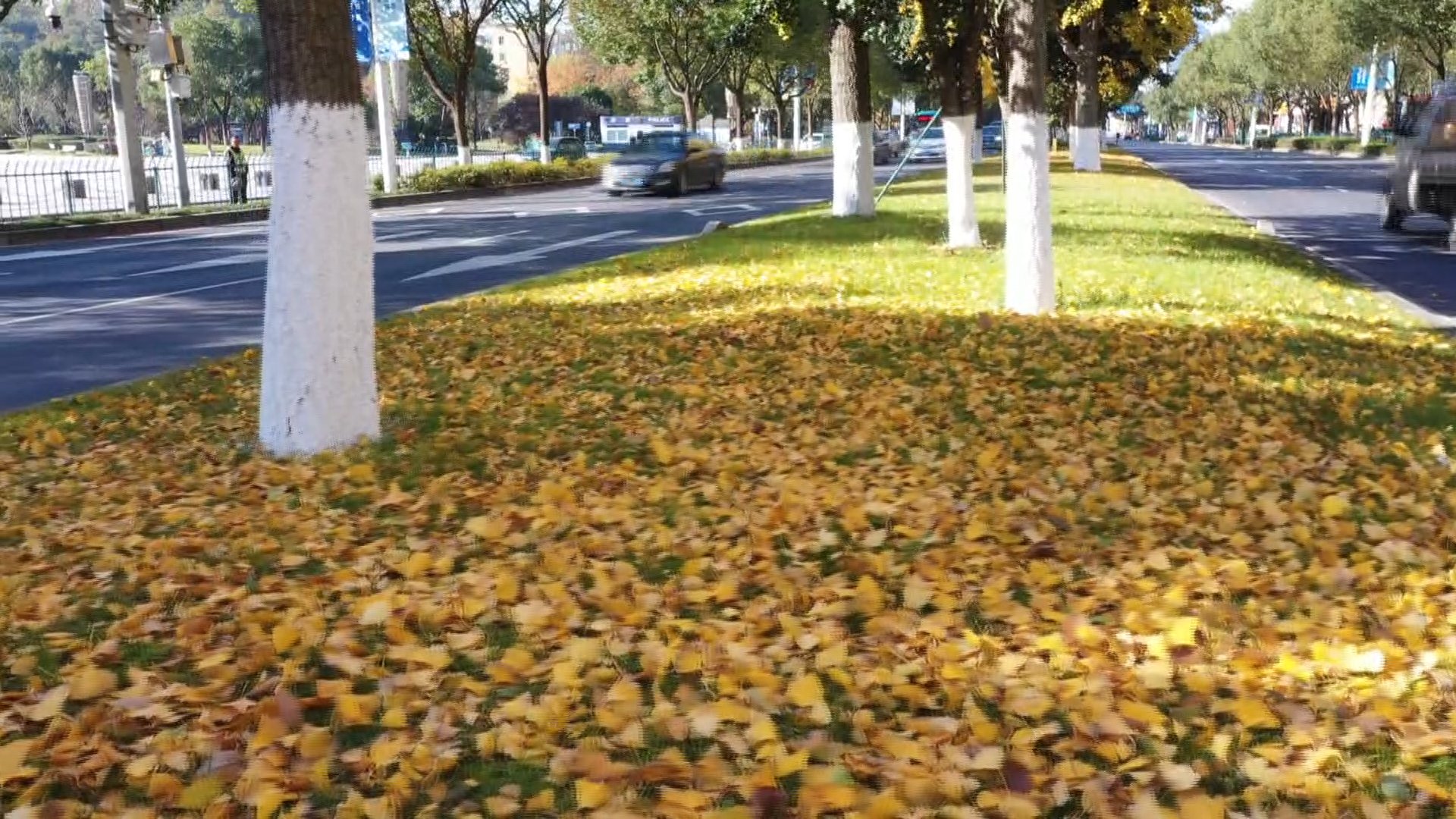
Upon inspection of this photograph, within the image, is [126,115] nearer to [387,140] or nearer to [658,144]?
[387,140]

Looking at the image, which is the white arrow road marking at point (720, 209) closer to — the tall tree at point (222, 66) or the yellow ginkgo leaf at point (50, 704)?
the yellow ginkgo leaf at point (50, 704)

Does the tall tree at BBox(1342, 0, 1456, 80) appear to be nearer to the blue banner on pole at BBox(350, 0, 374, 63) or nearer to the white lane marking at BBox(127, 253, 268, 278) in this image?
the blue banner on pole at BBox(350, 0, 374, 63)

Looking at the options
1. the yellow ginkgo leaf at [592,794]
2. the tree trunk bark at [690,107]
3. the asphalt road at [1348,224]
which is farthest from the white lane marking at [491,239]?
the tree trunk bark at [690,107]

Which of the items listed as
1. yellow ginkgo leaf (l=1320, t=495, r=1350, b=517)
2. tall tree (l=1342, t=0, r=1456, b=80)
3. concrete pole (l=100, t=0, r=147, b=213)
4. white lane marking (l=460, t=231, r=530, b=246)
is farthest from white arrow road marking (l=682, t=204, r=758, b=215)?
tall tree (l=1342, t=0, r=1456, b=80)

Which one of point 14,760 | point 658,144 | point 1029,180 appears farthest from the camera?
point 658,144

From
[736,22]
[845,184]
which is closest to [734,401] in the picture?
[736,22]

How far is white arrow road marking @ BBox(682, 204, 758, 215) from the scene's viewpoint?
25172 mm

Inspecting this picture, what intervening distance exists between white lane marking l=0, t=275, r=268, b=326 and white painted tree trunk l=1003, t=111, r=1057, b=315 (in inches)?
287

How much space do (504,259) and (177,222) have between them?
10894 mm

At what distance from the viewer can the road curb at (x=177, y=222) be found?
22.1m

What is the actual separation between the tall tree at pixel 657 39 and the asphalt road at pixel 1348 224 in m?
18.6

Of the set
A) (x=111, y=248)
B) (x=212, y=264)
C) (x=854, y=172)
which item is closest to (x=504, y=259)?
(x=212, y=264)

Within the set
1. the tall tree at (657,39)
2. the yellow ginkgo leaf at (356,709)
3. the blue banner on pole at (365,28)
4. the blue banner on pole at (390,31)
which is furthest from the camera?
the tall tree at (657,39)

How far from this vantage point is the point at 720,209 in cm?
2611
